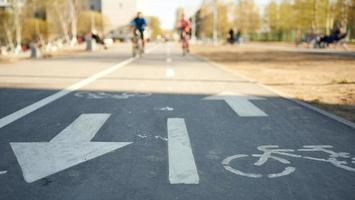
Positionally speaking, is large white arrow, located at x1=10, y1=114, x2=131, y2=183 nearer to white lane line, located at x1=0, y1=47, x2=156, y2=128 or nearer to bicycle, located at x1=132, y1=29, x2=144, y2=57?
white lane line, located at x1=0, y1=47, x2=156, y2=128

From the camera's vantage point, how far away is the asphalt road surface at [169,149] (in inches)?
140

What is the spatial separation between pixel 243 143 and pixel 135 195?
205 centimetres

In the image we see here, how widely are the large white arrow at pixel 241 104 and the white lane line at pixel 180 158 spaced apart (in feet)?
5.10

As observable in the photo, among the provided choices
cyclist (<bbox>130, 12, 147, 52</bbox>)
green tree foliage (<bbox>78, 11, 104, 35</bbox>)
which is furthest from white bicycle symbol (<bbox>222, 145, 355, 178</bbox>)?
green tree foliage (<bbox>78, 11, 104, 35</bbox>)

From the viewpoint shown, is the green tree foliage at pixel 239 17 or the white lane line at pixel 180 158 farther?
the green tree foliage at pixel 239 17

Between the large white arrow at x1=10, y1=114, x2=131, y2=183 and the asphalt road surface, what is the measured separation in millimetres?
11

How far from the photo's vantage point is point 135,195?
3389mm

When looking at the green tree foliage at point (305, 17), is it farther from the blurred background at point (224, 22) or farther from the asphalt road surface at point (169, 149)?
the asphalt road surface at point (169, 149)

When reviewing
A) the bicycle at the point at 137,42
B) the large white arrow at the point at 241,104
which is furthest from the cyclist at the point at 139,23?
the large white arrow at the point at 241,104

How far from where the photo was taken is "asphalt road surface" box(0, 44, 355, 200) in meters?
3.54

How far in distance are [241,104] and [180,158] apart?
12.9ft

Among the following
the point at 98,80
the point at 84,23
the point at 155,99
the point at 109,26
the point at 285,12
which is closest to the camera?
the point at 155,99

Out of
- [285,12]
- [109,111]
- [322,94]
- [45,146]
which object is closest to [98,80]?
[109,111]

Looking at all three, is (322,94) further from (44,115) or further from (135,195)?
(135,195)
